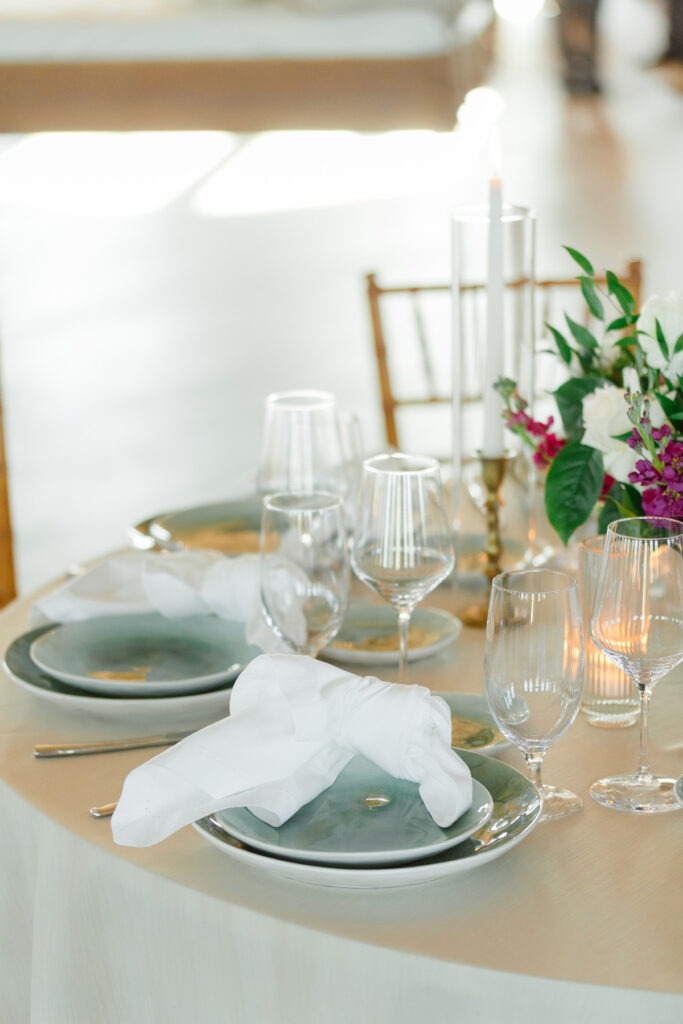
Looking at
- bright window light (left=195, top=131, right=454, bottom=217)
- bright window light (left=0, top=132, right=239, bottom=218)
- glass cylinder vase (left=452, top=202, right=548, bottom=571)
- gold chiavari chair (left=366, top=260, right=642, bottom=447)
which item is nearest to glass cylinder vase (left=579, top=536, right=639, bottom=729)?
glass cylinder vase (left=452, top=202, right=548, bottom=571)

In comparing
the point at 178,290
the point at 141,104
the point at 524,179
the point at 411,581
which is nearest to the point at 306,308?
the point at 178,290

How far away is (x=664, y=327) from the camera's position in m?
1.08

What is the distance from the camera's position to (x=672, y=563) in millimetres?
896

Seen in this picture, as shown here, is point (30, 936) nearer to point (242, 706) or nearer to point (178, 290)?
point (242, 706)

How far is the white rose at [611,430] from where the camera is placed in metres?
1.08

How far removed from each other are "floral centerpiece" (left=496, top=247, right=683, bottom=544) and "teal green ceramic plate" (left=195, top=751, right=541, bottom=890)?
28cm

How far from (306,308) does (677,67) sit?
785 centimetres

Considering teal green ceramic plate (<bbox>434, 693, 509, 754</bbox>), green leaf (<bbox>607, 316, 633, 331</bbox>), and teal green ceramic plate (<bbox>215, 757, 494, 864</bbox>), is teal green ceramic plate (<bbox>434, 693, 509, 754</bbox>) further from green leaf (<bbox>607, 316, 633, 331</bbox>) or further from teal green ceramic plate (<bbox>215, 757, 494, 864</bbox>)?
green leaf (<bbox>607, 316, 633, 331</bbox>)

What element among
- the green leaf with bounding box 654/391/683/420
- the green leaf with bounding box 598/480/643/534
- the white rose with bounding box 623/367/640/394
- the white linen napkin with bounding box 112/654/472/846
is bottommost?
the white linen napkin with bounding box 112/654/472/846

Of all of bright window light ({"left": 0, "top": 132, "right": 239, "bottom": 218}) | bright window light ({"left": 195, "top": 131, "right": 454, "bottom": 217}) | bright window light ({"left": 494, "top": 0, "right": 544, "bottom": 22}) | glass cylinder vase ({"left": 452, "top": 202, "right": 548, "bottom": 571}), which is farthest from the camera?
bright window light ({"left": 494, "top": 0, "right": 544, "bottom": 22})

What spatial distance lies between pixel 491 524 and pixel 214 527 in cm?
34

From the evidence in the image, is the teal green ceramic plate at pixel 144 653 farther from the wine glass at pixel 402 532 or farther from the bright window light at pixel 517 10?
the bright window light at pixel 517 10

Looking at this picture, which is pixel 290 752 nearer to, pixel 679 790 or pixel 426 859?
pixel 426 859

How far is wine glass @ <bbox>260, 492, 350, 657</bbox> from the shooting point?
1048 millimetres
